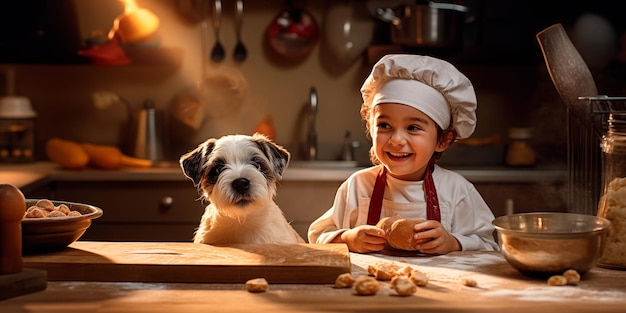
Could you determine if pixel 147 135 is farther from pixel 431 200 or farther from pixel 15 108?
pixel 431 200

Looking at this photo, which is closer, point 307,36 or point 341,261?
point 341,261

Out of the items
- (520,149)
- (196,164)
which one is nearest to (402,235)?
(196,164)

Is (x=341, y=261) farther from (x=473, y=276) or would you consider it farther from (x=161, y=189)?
(x=161, y=189)

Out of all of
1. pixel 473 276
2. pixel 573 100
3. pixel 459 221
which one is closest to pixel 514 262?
pixel 473 276

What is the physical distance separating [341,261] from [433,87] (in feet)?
2.09

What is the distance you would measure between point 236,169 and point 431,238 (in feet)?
1.68

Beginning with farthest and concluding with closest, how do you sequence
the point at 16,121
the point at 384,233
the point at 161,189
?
the point at 16,121, the point at 161,189, the point at 384,233

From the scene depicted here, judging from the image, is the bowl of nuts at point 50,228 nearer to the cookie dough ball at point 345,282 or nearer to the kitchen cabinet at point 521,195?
the cookie dough ball at point 345,282

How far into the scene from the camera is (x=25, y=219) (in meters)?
1.48

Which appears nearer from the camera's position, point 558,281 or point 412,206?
point 558,281

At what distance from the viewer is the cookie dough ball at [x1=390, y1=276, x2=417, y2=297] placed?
130 cm

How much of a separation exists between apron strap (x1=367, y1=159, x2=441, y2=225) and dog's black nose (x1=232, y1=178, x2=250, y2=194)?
348 mm

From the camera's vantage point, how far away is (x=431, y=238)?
1651 millimetres

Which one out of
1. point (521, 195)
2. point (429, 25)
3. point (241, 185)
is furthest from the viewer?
point (429, 25)
